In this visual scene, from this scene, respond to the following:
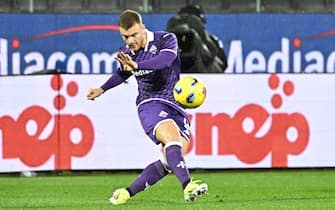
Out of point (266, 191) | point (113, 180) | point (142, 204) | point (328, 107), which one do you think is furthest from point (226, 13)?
point (142, 204)

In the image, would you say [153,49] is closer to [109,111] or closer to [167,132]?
[167,132]

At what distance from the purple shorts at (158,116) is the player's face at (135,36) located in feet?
1.95

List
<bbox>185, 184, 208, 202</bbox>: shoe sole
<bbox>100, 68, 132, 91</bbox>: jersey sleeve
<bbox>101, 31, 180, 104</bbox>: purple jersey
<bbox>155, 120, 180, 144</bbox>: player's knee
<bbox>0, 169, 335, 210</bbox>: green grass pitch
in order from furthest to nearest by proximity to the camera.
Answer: <bbox>0, 169, 335, 210</bbox>: green grass pitch < <bbox>100, 68, 132, 91</bbox>: jersey sleeve < <bbox>101, 31, 180, 104</bbox>: purple jersey < <bbox>155, 120, 180, 144</bbox>: player's knee < <bbox>185, 184, 208, 202</bbox>: shoe sole

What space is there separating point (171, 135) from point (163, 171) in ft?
1.48

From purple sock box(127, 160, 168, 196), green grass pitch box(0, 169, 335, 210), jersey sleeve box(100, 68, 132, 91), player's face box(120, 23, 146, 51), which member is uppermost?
player's face box(120, 23, 146, 51)

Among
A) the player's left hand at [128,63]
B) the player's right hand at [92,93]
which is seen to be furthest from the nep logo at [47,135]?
the player's left hand at [128,63]

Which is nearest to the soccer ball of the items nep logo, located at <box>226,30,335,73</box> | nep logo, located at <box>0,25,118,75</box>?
nep logo, located at <box>0,25,118,75</box>

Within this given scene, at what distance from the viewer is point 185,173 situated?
34.1ft

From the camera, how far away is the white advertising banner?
17078mm

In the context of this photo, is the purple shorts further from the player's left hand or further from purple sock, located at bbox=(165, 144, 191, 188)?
the player's left hand

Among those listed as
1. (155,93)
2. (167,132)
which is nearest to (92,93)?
(155,93)

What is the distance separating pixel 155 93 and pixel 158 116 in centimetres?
31

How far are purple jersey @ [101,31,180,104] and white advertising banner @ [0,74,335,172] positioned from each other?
589 cm

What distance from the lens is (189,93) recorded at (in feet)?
35.5
